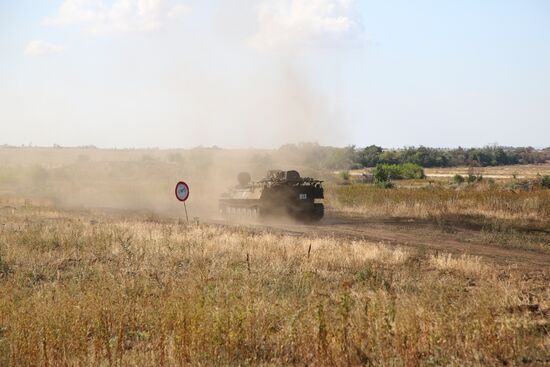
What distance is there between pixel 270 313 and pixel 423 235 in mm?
12316

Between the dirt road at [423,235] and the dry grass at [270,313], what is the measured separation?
222cm

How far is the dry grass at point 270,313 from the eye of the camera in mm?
6523

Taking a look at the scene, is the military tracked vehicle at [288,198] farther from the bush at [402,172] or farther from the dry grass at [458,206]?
the bush at [402,172]

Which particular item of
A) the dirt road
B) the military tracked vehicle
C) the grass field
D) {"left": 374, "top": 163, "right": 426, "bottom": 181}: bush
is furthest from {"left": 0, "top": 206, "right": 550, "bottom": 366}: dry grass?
{"left": 374, "top": 163, "right": 426, "bottom": 181}: bush

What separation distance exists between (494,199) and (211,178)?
66.0 ft

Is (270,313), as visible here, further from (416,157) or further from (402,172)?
(416,157)

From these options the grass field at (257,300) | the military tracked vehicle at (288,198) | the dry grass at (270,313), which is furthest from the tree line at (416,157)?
the dry grass at (270,313)

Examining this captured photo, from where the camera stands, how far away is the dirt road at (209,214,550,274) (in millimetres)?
14590

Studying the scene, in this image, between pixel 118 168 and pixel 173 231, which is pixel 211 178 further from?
pixel 118 168

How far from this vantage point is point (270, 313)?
796cm

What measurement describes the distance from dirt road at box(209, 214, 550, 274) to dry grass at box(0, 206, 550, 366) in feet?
7.28

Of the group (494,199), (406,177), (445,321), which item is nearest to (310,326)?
(445,321)

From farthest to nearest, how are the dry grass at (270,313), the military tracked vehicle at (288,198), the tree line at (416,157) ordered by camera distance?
the tree line at (416,157) < the military tracked vehicle at (288,198) < the dry grass at (270,313)

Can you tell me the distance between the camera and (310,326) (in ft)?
23.2
